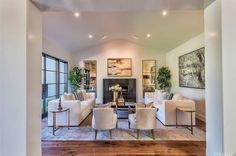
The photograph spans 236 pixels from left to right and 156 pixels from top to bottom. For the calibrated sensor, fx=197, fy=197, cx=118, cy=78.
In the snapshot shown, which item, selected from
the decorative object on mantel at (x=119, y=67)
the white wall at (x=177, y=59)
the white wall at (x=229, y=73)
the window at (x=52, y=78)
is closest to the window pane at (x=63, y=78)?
the window at (x=52, y=78)

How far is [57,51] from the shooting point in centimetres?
851

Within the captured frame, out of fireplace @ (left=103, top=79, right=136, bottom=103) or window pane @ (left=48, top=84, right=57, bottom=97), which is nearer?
window pane @ (left=48, top=84, right=57, bottom=97)

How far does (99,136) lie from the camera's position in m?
4.75

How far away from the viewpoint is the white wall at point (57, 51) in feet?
23.8

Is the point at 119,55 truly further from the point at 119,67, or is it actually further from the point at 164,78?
the point at 164,78

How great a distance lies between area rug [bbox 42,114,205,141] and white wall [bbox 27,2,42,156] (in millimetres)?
2082

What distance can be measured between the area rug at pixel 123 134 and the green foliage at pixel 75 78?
4.48 meters

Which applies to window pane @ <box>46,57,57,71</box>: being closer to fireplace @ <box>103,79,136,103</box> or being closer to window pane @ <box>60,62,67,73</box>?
window pane @ <box>60,62,67,73</box>

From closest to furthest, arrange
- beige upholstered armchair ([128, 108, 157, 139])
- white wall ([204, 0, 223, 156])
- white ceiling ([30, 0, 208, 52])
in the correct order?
white wall ([204, 0, 223, 156]) → white ceiling ([30, 0, 208, 52]) → beige upholstered armchair ([128, 108, 157, 139])

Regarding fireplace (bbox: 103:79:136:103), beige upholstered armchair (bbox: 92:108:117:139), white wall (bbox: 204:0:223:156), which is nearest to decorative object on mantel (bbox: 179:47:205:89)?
fireplace (bbox: 103:79:136:103)

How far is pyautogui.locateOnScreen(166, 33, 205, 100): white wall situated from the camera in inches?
263

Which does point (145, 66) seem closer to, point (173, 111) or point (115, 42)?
point (115, 42)

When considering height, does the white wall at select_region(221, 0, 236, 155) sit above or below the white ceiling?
below

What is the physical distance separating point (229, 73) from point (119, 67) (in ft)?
28.5
